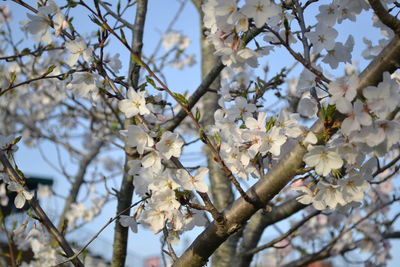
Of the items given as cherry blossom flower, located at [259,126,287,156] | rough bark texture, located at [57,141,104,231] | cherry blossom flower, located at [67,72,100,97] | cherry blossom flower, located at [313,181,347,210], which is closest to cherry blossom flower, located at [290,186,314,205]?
cherry blossom flower, located at [313,181,347,210]

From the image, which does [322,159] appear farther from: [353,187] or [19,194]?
[19,194]

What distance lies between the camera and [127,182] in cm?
231

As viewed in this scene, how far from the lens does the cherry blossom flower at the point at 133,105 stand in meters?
1.44

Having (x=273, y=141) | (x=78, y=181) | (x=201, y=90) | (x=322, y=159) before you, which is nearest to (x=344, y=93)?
(x=322, y=159)

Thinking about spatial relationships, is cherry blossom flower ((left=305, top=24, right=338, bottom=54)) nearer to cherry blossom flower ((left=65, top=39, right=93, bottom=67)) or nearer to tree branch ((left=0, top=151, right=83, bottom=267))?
cherry blossom flower ((left=65, top=39, right=93, bottom=67))

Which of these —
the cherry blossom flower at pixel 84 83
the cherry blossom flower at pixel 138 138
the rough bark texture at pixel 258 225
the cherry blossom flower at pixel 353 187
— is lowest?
the cherry blossom flower at pixel 353 187

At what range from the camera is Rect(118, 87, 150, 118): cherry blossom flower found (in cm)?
144

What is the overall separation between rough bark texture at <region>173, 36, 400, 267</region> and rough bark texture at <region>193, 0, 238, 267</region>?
1.10 meters

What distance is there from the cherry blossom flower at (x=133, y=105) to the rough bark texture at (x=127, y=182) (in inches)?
23.1

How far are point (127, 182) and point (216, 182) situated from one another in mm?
913

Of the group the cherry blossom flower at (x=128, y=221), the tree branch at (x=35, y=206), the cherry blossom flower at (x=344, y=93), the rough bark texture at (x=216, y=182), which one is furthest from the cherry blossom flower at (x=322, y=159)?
the rough bark texture at (x=216, y=182)

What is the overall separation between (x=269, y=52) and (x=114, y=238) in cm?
125

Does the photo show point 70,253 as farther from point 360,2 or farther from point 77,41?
point 360,2

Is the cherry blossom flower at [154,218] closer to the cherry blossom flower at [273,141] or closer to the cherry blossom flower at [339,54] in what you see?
the cherry blossom flower at [273,141]
